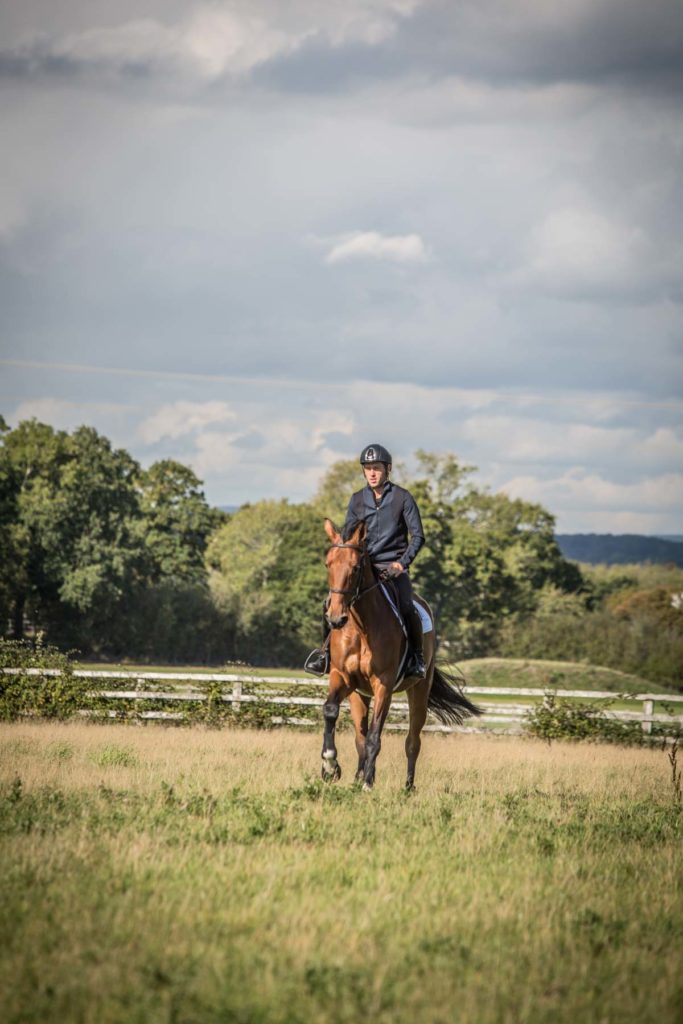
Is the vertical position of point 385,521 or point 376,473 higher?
point 376,473

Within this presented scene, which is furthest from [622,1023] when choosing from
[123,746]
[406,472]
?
[406,472]

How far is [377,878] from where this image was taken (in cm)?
748

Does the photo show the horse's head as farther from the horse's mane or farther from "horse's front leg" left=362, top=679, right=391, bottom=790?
"horse's front leg" left=362, top=679, right=391, bottom=790

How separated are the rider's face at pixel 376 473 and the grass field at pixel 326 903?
3298 mm

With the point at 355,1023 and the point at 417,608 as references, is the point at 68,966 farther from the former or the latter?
the point at 417,608

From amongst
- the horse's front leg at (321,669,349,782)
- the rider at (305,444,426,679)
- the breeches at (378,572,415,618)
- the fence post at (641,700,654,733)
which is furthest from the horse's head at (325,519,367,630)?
the fence post at (641,700,654,733)

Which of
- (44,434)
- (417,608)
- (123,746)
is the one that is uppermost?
(44,434)

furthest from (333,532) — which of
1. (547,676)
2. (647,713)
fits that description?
(547,676)

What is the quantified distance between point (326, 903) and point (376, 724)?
16.7 feet

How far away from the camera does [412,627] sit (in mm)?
12641

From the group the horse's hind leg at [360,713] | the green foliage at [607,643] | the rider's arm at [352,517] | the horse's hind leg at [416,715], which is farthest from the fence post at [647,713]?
the green foliage at [607,643]

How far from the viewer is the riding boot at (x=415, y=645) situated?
12.6 meters

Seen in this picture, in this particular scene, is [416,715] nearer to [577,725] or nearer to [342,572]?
[342,572]

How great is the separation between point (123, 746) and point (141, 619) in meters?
49.9
